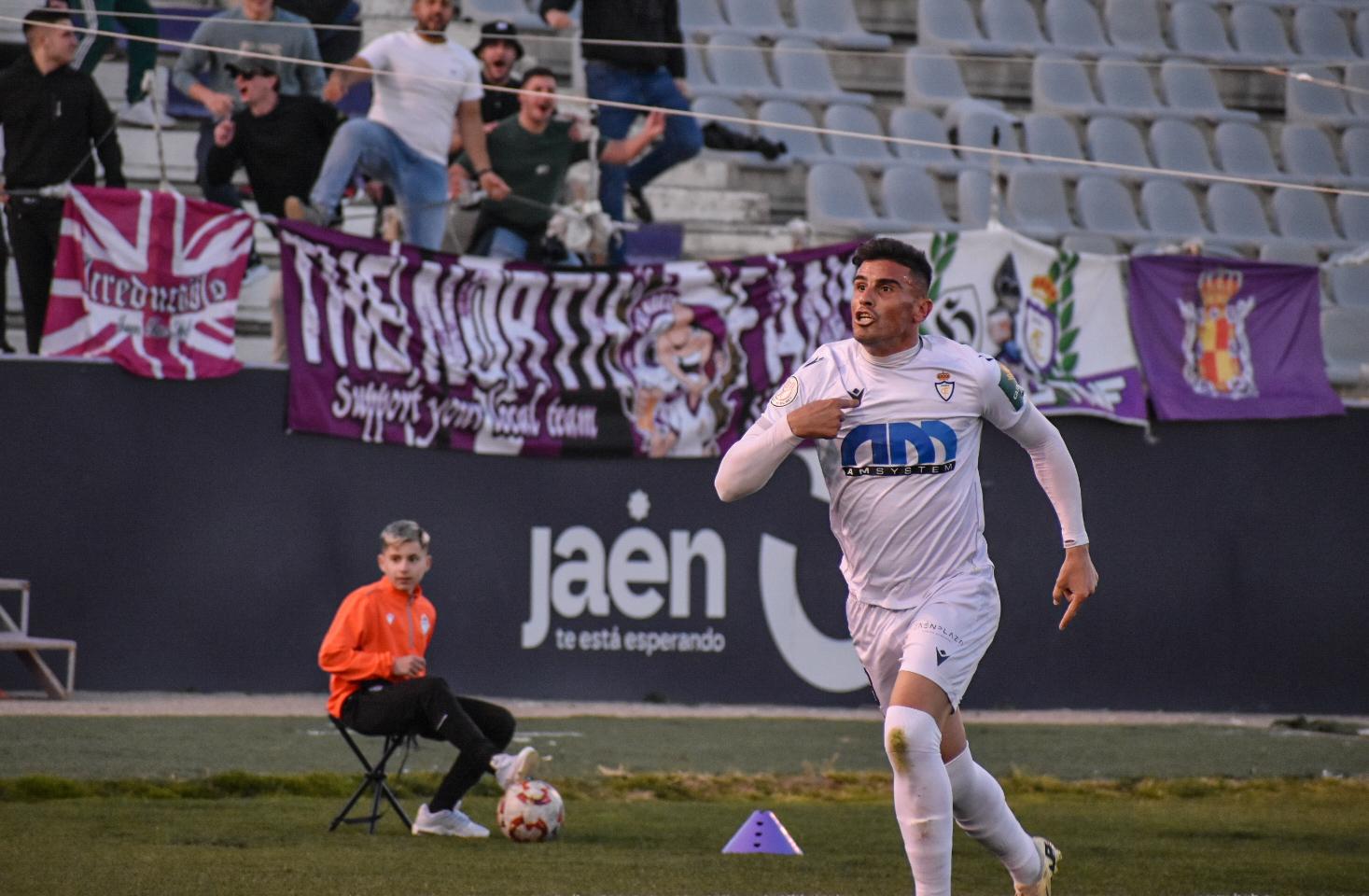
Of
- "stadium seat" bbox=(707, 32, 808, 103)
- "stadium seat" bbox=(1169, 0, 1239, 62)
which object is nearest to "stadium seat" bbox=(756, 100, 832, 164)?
"stadium seat" bbox=(707, 32, 808, 103)

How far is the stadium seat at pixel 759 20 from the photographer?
1970 centimetres

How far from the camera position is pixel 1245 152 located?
19859 mm

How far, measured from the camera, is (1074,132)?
19453mm

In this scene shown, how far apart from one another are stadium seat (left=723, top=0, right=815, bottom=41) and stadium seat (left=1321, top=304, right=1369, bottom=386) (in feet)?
19.8

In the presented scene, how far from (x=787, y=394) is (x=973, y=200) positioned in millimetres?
12532

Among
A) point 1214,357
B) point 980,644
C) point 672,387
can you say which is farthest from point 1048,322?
point 980,644

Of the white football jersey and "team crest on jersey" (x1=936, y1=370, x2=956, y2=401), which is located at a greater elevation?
"team crest on jersey" (x1=936, y1=370, x2=956, y2=401)

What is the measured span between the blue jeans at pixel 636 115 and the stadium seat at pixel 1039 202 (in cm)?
413

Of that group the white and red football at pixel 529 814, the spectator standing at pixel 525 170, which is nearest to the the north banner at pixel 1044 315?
the spectator standing at pixel 525 170

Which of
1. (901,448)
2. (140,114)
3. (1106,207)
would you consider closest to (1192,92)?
(1106,207)

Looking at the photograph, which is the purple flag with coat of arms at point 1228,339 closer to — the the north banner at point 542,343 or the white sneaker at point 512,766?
the the north banner at point 542,343

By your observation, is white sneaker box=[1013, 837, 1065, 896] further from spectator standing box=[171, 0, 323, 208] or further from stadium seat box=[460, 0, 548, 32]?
stadium seat box=[460, 0, 548, 32]

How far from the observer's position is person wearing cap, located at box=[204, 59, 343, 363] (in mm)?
13672

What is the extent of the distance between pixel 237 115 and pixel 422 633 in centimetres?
629
